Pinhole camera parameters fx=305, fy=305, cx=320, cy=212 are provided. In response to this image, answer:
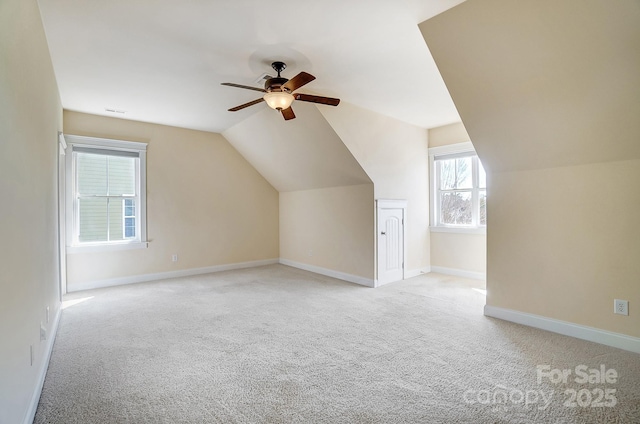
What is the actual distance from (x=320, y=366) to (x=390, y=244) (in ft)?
9.57

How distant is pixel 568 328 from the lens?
2.91 meters

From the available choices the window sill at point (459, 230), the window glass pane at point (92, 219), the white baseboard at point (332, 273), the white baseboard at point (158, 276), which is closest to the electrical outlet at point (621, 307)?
the window sill at point (459, 230)

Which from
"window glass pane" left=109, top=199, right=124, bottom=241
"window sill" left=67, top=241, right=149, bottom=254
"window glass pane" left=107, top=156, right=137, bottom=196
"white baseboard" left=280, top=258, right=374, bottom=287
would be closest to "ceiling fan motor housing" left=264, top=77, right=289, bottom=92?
"white baseboard" left=280, top=258, right=374, bottom=287

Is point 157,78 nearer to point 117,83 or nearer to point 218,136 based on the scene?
point 117,83

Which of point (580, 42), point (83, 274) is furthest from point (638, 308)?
point (83, 274)

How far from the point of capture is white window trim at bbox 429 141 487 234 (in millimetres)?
5105

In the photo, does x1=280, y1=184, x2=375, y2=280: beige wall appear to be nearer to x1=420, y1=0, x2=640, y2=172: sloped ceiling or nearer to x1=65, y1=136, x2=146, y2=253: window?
x1=420, y1=0, x2=640, y2=172: sloped ceiling

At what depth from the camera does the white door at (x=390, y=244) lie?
4.81 metres

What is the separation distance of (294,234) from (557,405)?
4988 millimetres

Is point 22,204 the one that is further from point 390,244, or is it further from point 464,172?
point 464,172

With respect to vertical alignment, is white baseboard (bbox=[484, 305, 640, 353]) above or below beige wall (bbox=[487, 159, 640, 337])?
below

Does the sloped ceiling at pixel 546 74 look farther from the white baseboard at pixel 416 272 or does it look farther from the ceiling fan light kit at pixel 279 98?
the white baseboard at pixel 416 272

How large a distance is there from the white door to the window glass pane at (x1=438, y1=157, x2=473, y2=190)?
1071 millimetres

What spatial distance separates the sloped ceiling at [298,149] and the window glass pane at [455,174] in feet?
5.78
